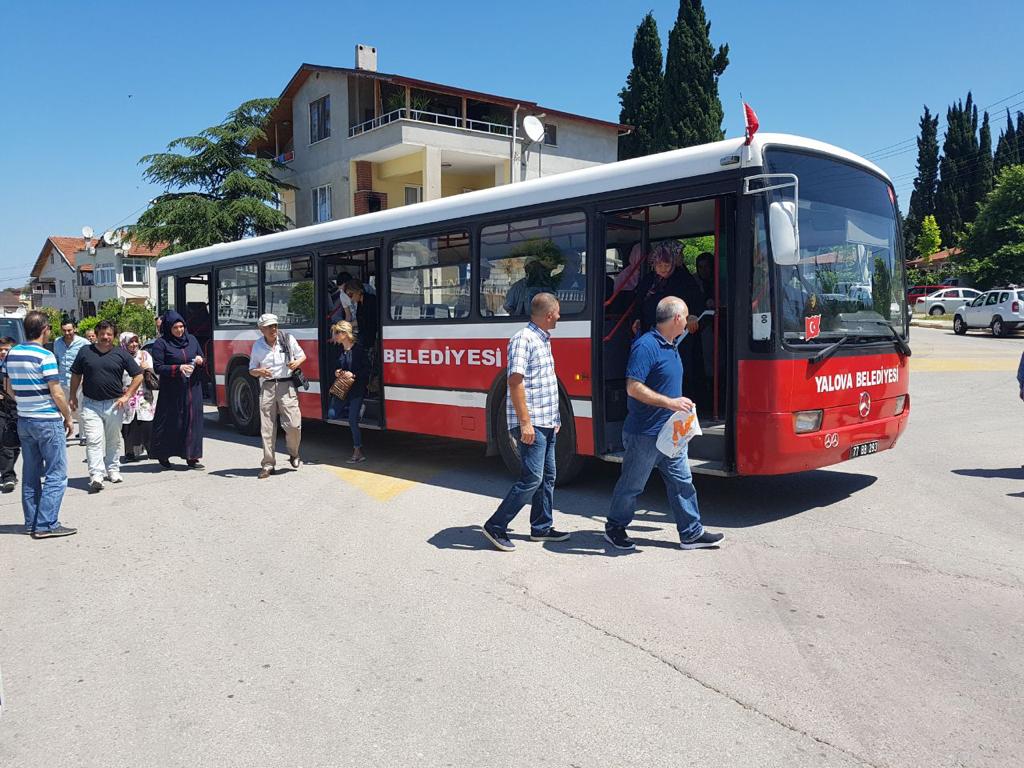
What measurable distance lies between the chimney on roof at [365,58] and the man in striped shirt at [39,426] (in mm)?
31248

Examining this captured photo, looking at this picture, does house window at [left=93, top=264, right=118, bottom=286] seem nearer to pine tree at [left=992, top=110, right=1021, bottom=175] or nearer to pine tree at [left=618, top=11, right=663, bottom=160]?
pine tree at [left=618, top=11, right=663, bottom=160]

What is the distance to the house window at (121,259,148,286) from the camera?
6525 centimetres

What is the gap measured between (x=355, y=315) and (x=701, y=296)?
457 cm

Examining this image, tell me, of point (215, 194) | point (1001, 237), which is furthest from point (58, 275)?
point (1001, 237)

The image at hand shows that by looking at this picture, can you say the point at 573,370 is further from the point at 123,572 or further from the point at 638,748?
the point at 638,748

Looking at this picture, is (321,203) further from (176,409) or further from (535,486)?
(535,486)

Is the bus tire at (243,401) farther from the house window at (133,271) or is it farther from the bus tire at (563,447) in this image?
the house window at (133,271)

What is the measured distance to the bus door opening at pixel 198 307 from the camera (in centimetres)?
1345

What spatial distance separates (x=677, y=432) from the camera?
5.68 m

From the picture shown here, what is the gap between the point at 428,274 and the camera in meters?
9.04

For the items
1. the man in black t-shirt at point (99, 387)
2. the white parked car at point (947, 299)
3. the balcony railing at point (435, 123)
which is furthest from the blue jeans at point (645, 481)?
the white parked car at point (947, 299)

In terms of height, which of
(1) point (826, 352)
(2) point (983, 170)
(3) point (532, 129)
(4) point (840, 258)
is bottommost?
(1) point (826, 352)

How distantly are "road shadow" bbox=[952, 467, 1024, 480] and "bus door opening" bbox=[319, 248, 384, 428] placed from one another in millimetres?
6307

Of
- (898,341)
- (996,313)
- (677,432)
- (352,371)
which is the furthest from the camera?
(996,313)
